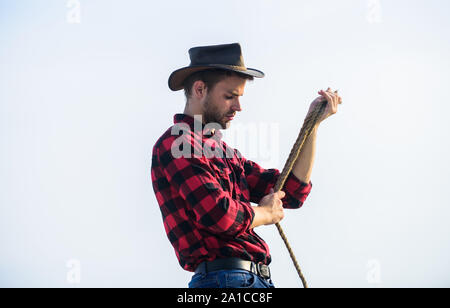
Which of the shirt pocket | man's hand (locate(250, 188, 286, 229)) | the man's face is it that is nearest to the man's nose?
the man's face

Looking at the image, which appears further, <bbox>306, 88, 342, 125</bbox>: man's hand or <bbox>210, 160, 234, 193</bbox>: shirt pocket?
<bbox>306, 88, 342, 125</bbox>: man's hand

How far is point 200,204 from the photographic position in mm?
3693

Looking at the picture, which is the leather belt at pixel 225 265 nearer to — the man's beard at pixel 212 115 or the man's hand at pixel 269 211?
the man's hand at pixel 269 211

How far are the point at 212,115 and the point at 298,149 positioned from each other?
0.70m

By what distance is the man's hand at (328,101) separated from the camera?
4293mm

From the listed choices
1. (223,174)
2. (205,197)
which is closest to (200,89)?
(223,174)

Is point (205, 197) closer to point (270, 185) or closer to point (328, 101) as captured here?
point (270, 185)

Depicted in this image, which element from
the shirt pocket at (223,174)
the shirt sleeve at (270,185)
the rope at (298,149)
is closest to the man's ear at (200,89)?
the shirt pocket at (223,174)

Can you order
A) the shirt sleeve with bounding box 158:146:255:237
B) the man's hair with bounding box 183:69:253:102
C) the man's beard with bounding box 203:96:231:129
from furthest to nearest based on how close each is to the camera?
the man's hair with bounding box 183:69:253:102 → the man's beard with bounding box 203:96:231:129 → the shirt sleeve with bounding box 158:146:255:237

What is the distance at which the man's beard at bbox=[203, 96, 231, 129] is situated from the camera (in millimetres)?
4168

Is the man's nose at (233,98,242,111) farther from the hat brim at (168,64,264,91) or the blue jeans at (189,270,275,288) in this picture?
the blue jeans at (189,270,275,288)
